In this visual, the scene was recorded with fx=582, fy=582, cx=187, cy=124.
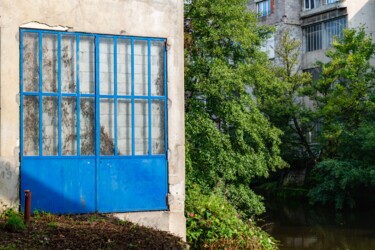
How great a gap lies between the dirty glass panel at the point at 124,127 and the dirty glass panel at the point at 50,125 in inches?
42.4

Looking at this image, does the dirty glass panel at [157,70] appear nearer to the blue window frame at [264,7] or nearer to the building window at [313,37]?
the building window at [313,37]

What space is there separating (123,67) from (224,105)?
10.2 m

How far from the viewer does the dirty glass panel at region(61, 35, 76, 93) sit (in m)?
9.77

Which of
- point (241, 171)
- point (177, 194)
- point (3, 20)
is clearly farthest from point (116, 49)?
point (241, 171)

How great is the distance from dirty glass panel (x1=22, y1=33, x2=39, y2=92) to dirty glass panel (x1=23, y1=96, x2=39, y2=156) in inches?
8.2

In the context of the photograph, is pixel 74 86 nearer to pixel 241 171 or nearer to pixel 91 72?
pixel 91 72

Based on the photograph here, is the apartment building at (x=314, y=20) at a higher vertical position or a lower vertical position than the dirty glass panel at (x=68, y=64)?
higher

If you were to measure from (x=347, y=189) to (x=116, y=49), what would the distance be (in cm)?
1944

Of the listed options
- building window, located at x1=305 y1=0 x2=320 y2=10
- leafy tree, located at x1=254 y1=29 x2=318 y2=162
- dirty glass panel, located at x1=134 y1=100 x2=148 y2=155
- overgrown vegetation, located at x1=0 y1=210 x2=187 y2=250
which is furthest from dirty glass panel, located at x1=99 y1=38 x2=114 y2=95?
building window, located at x1=305 y1=0 x2=320 y2=10

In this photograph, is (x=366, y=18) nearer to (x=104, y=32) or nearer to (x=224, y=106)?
(x=224, y=106)

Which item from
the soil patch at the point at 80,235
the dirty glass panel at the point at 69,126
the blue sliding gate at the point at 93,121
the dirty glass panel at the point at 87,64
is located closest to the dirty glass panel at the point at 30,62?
the blue sliding gate at the point at 93,121

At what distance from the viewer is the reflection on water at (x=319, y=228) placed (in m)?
20.1

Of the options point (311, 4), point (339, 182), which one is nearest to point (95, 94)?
point (339, 182)

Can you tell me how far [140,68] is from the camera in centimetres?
1029
